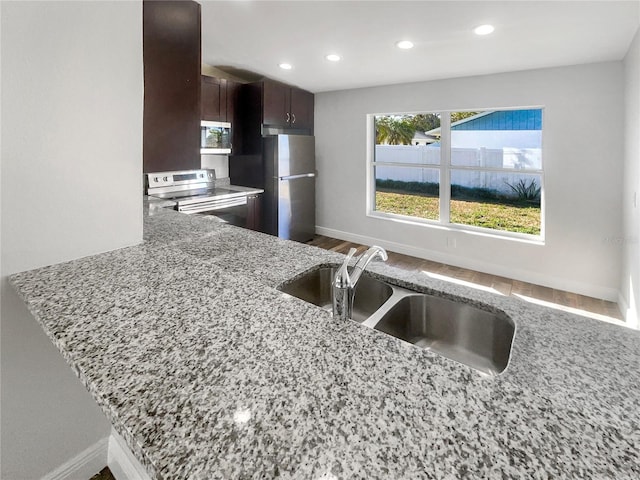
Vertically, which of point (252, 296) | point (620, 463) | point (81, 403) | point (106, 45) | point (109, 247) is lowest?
point (81, 403)

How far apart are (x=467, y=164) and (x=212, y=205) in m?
3.03

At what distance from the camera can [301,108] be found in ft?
16.5

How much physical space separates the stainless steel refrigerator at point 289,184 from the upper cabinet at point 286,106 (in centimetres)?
25

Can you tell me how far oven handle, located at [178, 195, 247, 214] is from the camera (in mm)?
3561

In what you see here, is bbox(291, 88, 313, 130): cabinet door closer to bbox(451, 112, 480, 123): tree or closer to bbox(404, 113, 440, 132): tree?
bbox(404, 113, 440, 132): tree

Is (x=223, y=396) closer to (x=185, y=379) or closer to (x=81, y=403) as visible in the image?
(x=185, y=379)

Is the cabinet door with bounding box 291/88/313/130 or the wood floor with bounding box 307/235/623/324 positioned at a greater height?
the cabinet door with bounding box 291/88/313/130

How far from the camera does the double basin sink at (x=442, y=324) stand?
1055 mm

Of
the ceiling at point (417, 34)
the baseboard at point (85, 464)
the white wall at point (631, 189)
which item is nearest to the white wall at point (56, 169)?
the baseboard at point (85, 464)

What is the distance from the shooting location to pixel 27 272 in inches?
41.4

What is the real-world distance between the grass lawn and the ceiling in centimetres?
147

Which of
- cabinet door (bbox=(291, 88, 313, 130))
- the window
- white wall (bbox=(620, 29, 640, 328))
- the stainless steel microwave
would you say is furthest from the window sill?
the stainless steel microwave

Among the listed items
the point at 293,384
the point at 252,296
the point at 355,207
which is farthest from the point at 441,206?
the point at 293,384

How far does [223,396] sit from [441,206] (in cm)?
434
